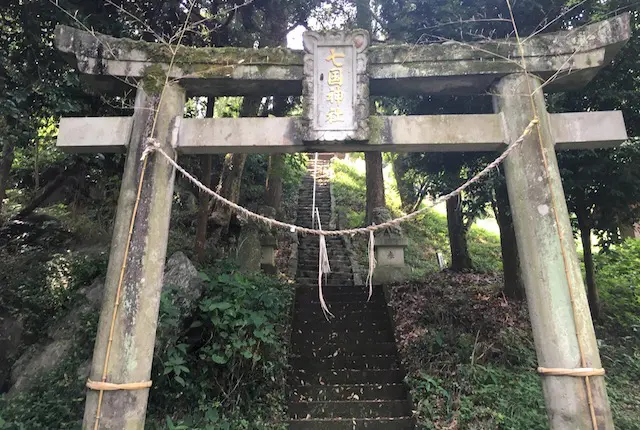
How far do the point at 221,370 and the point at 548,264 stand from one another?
3996 mm

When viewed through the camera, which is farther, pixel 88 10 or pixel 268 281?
pixel 268 281

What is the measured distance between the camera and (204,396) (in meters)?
5.00

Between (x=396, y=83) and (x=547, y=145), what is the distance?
1.63 metres

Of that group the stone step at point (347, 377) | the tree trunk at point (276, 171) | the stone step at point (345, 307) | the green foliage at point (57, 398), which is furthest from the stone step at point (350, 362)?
the tree trunk at point (276, 171)

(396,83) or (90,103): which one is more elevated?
(90,103)

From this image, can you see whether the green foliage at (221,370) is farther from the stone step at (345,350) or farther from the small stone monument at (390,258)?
the small stone monument at (390,258)

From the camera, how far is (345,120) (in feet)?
13.6

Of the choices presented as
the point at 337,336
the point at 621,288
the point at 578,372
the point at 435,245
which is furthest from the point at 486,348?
the point at 435,245

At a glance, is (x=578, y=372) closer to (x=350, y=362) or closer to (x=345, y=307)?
(x=350, y=362)

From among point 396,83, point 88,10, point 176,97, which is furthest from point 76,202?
point 396,83

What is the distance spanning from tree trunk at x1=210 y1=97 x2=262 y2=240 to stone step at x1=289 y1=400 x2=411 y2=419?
5564 mm

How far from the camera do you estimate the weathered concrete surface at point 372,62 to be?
417cm

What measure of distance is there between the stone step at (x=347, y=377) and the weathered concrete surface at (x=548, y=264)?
2795mm

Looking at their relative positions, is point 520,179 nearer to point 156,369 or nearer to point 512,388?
point 512,388
